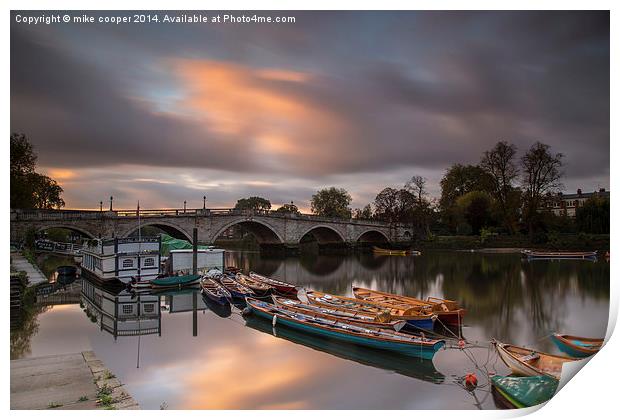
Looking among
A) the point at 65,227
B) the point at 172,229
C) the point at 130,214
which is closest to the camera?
the point at 65,227

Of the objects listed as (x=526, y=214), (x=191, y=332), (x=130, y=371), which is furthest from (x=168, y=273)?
(x=526, y=214)

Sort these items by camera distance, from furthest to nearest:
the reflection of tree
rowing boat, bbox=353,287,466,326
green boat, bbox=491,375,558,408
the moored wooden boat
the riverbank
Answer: the moored wooden boat < rowing boat, bbox=353,287,466,326 < the reflection of tree < green boat, bbox=491,375,558,408 < the riverbank

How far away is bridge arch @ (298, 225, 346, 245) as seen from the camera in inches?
1103

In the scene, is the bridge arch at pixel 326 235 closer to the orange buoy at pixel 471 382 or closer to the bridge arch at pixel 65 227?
the bridge arch at pixel 65 227

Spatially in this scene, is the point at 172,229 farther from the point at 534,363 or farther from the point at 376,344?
the point at 534,363

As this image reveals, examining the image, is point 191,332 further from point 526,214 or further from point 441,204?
point 441,204

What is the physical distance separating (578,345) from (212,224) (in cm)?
1749

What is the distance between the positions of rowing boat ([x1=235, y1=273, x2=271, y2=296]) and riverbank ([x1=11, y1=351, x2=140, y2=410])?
18.2 ft

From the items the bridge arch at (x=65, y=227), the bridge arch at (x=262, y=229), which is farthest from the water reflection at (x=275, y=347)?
the bridge arch at (x=262, y=229)

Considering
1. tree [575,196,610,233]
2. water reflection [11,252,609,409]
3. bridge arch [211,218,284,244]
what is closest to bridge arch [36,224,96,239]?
water reflection [11,252,609,409]

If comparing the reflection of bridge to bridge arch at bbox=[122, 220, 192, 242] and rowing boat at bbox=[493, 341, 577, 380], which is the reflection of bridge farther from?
rowing boat at bbox=[493, 341, 577, 380]

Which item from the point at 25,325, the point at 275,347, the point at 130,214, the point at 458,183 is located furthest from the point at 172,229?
the point at 458,183

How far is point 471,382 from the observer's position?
4992 millimetres
